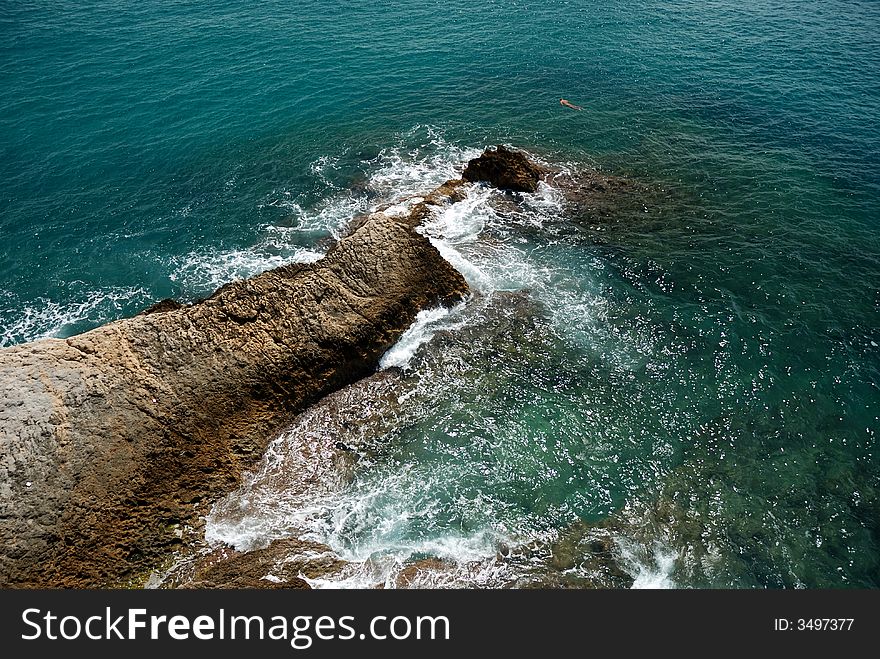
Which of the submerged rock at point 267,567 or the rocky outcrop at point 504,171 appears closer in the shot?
the submerged rock at point 267,567

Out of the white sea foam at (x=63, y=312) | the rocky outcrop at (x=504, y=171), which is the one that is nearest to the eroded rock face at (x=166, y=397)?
A: the white sea foam at (x=63, y=312)

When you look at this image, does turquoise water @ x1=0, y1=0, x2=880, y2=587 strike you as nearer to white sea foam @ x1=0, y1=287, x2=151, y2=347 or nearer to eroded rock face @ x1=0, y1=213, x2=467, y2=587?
white sea foam @ x1=0, y1=287, x2=151, y2=347

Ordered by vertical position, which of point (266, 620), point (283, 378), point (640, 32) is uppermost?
point (640, 32)

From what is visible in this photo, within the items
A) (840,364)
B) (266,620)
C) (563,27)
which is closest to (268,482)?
(266,620)

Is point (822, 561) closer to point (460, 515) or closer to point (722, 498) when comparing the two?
point (722, 498)

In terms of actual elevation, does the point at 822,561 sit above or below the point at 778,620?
below

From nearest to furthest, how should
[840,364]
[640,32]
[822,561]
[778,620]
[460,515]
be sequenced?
1. [778,620]
2. [822,561]
3. [460,515]
4. [840,364]
5. [640,32]

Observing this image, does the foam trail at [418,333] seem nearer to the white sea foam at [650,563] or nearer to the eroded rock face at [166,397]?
the eroded rock face at [166,397]
